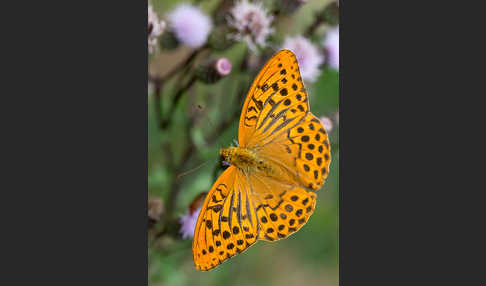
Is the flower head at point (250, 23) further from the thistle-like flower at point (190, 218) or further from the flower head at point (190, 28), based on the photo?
the thistle-like flower at point (190, 218)

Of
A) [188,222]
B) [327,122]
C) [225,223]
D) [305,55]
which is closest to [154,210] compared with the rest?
[188,222]

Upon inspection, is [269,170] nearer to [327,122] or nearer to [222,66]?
[327,122]

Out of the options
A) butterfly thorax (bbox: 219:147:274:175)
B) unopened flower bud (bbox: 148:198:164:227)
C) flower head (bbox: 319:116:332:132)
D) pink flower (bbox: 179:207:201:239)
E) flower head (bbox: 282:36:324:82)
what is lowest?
pink flower (bbox: 179:207:201:239)

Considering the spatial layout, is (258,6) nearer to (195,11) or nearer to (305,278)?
(195,11)

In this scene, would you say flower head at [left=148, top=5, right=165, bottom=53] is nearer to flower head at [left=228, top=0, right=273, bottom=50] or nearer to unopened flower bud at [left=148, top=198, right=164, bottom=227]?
flower head at [left=228, top=0, right=273, bottom=50]

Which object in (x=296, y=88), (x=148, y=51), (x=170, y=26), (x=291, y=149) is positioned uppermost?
(x=170, y=26)

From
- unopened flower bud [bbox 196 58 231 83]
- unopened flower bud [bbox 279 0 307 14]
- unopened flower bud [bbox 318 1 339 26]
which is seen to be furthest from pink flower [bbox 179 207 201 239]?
unopened flower bud [bbox 318 1 339 26]

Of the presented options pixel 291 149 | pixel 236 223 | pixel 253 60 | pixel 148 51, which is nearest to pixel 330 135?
pixel 291 149
